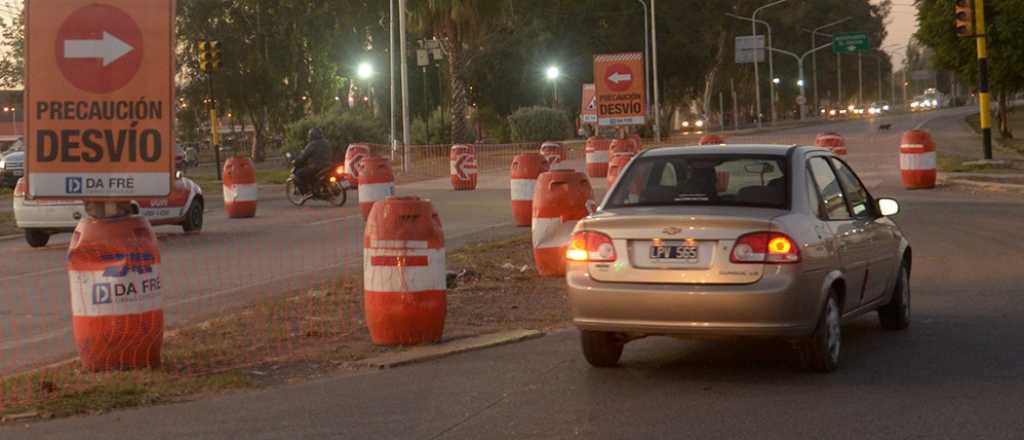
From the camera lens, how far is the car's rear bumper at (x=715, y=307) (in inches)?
345

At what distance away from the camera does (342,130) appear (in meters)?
54.4

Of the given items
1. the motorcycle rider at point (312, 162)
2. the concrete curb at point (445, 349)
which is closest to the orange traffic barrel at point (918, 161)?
the motorcycle rider at point (312, 162)

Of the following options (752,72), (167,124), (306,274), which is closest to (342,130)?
(306,274)

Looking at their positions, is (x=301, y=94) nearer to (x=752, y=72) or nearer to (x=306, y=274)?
(x=752, y=72)

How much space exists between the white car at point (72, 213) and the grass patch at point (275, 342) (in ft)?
22.0

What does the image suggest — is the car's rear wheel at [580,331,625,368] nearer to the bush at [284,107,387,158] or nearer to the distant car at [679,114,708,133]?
the bush at [284,107,387,158]

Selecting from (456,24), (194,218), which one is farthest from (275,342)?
(456,24)

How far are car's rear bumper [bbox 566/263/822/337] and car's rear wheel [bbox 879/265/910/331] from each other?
91.0 inches

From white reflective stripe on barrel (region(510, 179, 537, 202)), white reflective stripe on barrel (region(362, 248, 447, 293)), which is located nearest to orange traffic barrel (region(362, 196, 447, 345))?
white reflective stripe on barrel (region(362, 248, 447, 293))

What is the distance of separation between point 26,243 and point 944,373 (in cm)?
1755

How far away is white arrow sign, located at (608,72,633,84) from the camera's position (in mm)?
21703

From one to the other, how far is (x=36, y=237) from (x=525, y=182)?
24.4ft

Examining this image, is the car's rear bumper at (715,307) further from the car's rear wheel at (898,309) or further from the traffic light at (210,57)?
the traffic light at (210,57)

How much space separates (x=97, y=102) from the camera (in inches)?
392
